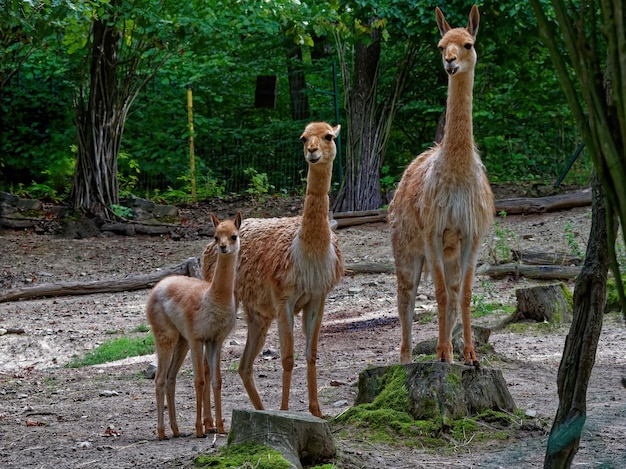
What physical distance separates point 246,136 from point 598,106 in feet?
55.1

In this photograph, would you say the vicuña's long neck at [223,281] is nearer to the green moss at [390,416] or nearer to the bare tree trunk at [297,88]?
the green moss at [390,416]

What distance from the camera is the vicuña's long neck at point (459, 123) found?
5730 mm

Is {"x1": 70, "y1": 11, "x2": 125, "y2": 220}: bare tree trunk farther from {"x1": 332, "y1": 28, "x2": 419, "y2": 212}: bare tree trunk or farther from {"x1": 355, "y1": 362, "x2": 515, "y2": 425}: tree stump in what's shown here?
{"x1": 355, "y1": 362, "x2": 515, "y2": 425}: tree stump

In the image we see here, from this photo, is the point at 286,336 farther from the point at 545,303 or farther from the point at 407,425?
the point at 545,303

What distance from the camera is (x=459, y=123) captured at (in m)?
5.74

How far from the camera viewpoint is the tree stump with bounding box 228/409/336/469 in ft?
13.5

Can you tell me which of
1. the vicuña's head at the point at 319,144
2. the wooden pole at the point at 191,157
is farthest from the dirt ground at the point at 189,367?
the wooden pole at the point at 191,157

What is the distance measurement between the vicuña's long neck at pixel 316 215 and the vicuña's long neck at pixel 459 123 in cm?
81

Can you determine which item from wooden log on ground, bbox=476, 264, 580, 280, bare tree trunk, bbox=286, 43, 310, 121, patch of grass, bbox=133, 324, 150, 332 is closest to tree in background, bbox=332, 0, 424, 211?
bare tree trunk, bbox=286, 43, 310, 121

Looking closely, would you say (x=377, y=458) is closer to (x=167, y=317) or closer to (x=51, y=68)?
(x=167, y=317)

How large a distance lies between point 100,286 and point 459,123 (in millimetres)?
6150

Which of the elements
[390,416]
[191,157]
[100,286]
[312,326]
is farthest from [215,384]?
[191,157]

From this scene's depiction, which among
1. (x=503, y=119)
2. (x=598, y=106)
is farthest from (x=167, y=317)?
(x=503, y=119)

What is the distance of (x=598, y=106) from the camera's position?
1545 millimetres
